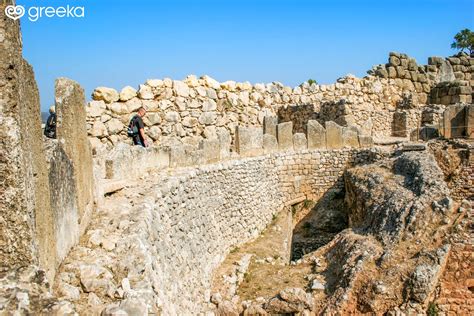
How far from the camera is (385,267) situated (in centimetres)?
679

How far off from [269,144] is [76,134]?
799 cm

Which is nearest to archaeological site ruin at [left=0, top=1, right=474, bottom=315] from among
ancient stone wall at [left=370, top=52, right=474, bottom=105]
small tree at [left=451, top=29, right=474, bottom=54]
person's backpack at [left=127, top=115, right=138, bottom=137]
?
person's backpack at [left=127, top=115, right=138, bottom=137]

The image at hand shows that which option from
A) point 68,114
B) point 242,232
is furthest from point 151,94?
point 68,114

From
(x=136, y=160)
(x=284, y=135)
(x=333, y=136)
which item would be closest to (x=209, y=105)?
(x=284, y=135)

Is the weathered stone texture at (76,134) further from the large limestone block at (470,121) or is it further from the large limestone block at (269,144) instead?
the large limestone block at (470,121)

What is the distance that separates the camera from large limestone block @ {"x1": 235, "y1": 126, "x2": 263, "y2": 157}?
38.0 feet

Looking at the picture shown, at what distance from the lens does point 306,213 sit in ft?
43.8

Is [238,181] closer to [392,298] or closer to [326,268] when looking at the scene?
[326,268]

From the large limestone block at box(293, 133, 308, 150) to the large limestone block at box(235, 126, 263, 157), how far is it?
1442 millimetres

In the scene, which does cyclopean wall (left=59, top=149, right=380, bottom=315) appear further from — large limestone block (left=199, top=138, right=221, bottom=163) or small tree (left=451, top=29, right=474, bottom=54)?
small tree (left=451, top=29, right=474, bottom=54)

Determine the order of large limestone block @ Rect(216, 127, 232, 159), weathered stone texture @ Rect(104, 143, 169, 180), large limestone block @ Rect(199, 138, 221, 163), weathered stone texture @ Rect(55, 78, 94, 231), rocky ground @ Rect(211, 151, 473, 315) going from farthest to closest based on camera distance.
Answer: large limestone block @ Rect(216, 127, 232, 159)
large limestone block @ Rect(199, 138, 221, 163)
weathered stone texture @ Rect(104, 143, 169, 180)
rocky ground @ Rect(211, 151, 473, 315)
weathered stone texture @ Rect(55, 78, 94, 231)

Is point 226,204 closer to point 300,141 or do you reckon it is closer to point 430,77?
point 300,141

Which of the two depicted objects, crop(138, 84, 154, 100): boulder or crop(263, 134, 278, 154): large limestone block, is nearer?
crop(138, 84, 154, 100): boulder

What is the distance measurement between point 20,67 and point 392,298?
5298 millimetres
